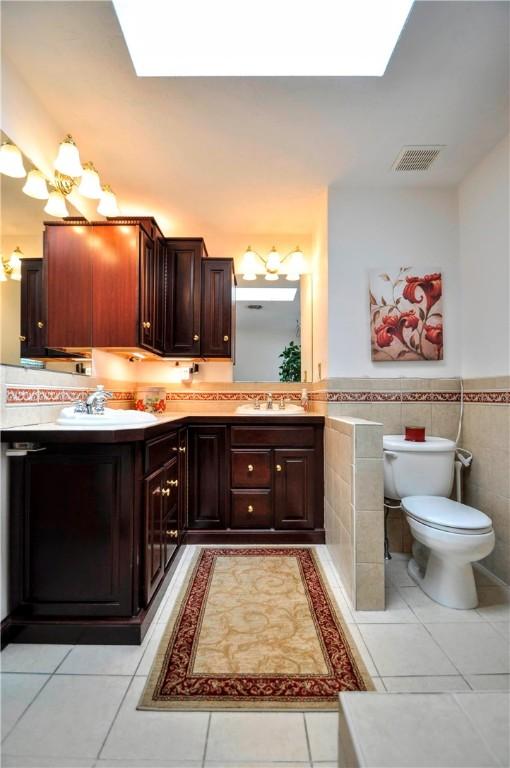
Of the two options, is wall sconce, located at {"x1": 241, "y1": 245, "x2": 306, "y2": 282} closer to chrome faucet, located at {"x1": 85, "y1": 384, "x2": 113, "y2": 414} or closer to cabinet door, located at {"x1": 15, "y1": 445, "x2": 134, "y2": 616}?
chrome faucet, located at {"x1": 85, "y1": 384, "x2": 113, "y2": 414}

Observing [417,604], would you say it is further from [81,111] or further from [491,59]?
[81,111]

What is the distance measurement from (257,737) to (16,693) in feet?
2.76

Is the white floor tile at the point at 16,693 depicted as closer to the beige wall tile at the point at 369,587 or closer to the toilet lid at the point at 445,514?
the beige wall tile at the point at 369,587

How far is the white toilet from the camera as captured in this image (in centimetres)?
158

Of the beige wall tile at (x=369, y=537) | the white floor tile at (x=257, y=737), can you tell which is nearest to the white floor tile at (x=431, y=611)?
the beige wall tile at (x=369, y=537)

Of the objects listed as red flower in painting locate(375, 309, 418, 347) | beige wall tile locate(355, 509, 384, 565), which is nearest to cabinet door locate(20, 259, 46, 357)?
beige wall tile locate(355, 509, 384, 565)

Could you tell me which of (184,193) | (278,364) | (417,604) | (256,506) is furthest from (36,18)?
(417,604)

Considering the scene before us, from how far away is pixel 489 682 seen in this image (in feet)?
4.00

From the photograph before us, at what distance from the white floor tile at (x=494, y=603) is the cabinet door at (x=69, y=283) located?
8.35ft

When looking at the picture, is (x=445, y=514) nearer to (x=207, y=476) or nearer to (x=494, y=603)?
(x=494, y=603)

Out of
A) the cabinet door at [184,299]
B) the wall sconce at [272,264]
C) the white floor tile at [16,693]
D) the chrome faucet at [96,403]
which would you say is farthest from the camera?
the wall sconce at [272,264]

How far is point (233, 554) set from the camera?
2.21 m

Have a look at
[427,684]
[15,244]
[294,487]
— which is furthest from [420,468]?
[15,244]

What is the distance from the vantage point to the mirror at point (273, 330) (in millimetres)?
2965
